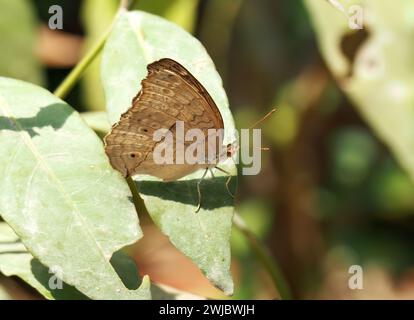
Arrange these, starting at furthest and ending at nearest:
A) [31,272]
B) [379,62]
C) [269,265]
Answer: [379,62], [269,265], [31,272]

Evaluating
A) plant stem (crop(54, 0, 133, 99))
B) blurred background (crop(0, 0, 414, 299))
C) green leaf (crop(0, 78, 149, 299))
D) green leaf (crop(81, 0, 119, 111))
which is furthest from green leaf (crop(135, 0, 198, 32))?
green leaf (crop(0, 78, 149, 299))

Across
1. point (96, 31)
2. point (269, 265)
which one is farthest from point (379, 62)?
point (96, 31)

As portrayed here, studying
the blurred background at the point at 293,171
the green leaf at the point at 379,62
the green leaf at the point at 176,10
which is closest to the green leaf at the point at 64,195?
the green leaf at the point at 379,62

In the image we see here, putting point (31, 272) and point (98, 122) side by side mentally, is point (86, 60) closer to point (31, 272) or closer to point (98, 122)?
point (98, 122)

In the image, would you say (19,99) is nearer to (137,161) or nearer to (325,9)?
(137,161)
